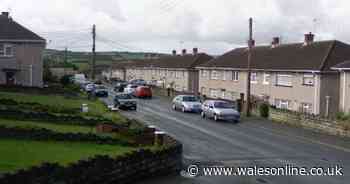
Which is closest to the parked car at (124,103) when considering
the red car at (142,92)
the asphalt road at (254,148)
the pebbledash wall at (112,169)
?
the asphalt road at (254,148)

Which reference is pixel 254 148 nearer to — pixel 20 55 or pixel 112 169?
pixel 112 169

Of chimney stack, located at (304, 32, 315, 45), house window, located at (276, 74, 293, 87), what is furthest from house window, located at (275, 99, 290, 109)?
chimney stack, located at (304, 32, 315, 45)

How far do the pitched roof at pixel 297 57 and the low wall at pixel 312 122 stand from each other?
28.0 feet

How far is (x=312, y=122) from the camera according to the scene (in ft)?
122

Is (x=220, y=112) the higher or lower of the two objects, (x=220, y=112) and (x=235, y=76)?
the lower

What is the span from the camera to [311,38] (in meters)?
59.8

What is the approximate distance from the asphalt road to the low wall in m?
0.87

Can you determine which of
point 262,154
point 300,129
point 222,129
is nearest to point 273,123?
point 300,129

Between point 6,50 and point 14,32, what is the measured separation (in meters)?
2.13

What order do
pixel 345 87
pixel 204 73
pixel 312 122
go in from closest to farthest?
pixel 312 122
pixel 345 87
pixel 204 73

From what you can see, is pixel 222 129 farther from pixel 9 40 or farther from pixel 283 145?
pixel 9 40

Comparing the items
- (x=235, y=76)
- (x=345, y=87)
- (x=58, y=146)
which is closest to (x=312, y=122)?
(x=345, y=87)

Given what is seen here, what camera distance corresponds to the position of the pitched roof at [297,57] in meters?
51.0

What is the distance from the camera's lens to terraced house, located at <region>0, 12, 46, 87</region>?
57.9 metres
